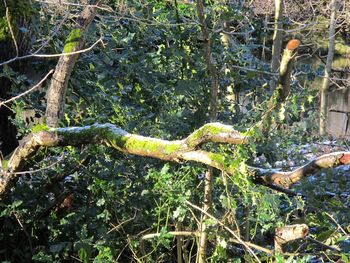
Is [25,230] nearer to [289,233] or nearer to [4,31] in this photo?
[4,31]

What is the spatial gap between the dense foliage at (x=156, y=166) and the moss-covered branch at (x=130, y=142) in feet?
0.51

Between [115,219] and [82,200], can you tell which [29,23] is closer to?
[82,200]

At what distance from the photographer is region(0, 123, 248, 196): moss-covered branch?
2197 millimetres

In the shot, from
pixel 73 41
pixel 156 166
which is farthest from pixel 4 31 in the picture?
pixel 156 166

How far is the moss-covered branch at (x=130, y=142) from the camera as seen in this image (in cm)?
220

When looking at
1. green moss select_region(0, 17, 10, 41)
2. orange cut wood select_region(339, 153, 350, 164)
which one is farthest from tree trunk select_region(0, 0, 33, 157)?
orange cut wood select_region(339, 153, 350, 164)

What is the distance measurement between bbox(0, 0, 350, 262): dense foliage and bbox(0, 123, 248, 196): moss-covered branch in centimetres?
15

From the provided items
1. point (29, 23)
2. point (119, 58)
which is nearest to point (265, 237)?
point (119, 58)

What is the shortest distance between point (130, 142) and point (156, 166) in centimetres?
48

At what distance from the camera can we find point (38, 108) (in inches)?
155

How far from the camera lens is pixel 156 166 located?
304 cm

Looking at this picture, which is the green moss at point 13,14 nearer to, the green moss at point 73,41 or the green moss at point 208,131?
the green moss at point 73,41

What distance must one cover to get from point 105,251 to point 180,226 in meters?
0.46

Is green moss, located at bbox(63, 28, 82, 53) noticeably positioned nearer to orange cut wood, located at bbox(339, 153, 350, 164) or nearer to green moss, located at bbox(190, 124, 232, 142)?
green moss, located at bbox(190, 124, 232, 142)
